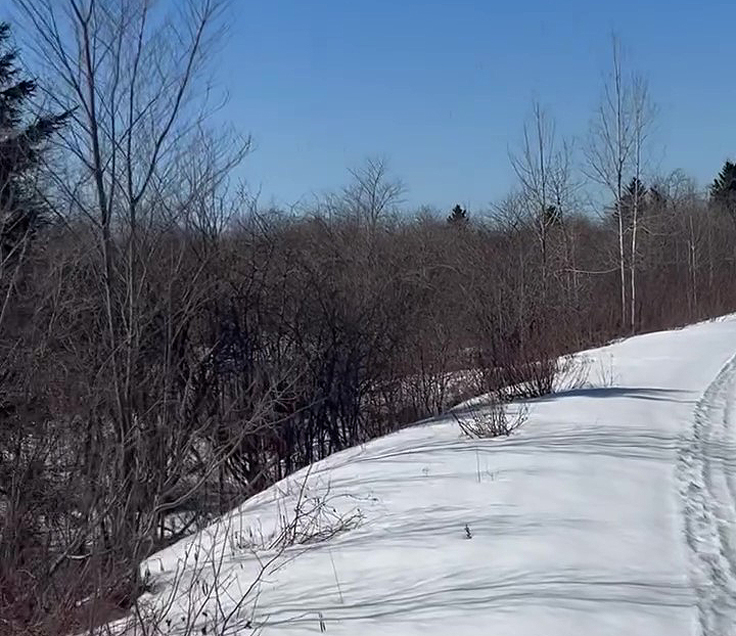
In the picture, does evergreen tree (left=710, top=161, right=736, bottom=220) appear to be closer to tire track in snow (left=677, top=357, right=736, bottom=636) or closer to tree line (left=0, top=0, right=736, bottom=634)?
tree line (left=0, top=0, right=736, bottom=634)

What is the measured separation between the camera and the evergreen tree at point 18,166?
12.4 metres

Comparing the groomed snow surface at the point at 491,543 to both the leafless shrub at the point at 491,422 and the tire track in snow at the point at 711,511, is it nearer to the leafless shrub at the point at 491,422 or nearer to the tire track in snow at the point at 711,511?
the tire track in snow at the point at 711,511

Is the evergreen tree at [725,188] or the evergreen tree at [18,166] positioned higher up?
the evergreen tree at [725,188]

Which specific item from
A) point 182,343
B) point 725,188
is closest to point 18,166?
point 182,343

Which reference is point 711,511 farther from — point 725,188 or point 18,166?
point 725,188

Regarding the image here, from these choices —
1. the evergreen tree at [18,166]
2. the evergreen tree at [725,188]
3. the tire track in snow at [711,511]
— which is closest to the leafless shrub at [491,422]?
the tire track in snow at [711,511]

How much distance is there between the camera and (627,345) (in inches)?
882

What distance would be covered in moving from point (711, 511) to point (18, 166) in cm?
1007

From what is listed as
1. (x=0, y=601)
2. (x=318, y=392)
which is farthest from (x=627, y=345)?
(x=0, y=601)

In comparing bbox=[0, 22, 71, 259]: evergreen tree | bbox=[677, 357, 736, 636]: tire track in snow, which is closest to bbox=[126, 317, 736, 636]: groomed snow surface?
bbox=[677, 357, 736, 636]: tire track in snow

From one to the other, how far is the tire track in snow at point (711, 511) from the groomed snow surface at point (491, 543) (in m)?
0.02

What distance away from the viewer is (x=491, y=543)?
6242mm

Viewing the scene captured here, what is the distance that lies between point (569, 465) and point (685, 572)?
123 inches

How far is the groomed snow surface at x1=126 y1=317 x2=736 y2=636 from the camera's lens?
499 centimetres
